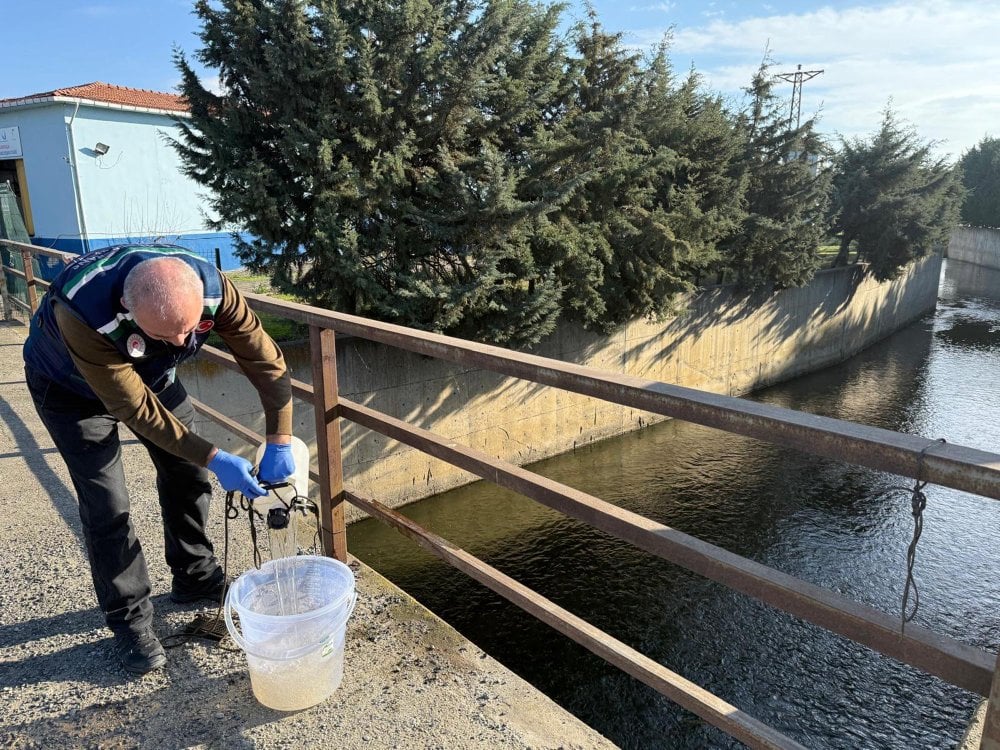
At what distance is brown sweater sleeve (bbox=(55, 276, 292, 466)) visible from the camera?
1971 mm

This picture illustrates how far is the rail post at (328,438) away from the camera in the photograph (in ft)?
9.32


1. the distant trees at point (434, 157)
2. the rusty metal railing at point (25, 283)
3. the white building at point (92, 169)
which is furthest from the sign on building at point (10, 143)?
the distant trees at point (434, 157)

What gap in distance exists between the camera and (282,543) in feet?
7.88

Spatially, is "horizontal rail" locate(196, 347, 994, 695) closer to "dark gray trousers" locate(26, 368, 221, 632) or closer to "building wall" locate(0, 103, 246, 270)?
"dark gray trousers" locate(26, 368, 221, 632)

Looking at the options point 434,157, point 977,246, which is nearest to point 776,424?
point 434,157

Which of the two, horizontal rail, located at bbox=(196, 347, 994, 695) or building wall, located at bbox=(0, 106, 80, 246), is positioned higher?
building wall, located at bbox=(0, 106, 80, 246)

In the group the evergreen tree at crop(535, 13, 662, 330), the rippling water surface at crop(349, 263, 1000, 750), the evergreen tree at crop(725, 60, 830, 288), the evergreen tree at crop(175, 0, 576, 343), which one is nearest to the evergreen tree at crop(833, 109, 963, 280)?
the evergreen tree at crop(725, 60, 830, 288)

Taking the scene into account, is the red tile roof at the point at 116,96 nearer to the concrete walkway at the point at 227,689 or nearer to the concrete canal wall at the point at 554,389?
the concrete canal wall at the point at 554,389

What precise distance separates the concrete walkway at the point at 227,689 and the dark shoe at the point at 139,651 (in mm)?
36

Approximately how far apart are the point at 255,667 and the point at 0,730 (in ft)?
2.56

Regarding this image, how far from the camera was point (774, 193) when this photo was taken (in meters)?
15.1

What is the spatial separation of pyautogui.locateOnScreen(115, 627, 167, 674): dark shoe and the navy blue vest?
84 cm

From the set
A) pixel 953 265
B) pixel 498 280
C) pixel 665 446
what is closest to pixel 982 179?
pixel 953 265

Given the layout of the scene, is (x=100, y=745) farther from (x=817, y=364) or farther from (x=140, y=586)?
(x=817, y=364)
